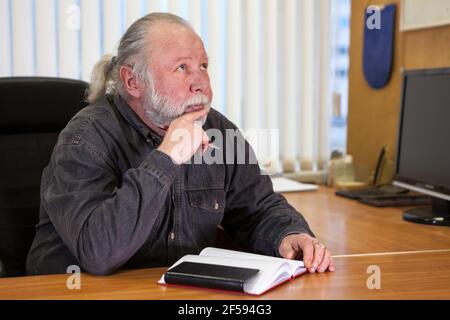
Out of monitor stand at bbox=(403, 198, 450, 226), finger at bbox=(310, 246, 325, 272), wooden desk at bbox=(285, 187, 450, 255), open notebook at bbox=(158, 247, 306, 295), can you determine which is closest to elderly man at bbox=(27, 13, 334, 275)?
finger at bbox=(310, 246, 325, 272)

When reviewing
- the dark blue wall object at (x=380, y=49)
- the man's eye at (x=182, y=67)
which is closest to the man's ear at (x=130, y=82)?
the man's eye at (x=182, y=67)

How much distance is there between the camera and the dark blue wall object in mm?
2680

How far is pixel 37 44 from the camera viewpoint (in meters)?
2.62

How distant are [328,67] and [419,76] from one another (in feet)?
2.63

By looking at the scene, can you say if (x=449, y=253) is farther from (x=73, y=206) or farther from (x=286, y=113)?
(x=286, y=113)

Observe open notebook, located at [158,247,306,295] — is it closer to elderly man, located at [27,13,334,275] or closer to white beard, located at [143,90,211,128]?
elderly man, located at [27,13,334,275]

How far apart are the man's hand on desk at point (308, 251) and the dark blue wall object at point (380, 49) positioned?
132 centimetres

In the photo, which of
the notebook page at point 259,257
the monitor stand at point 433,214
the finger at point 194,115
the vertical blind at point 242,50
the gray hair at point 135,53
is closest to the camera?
the notebook page at point 259,257

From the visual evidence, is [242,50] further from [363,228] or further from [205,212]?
[205,212]

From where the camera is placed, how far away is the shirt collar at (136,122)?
1.69 meters

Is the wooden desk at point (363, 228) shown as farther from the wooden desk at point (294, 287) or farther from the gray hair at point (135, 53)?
the gray hair at point (135, 53)

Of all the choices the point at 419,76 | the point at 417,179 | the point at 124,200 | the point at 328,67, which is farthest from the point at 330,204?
the point at 124,200

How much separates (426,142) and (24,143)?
126cm
